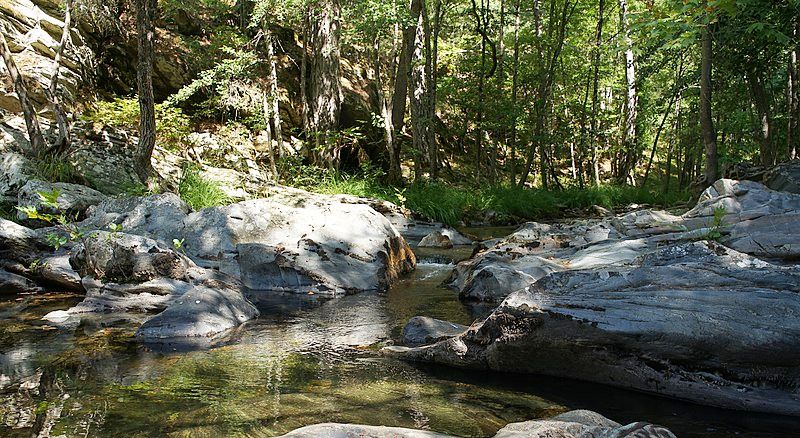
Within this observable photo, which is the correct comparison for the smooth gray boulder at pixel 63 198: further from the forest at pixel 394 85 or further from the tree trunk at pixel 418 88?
the tree trunk at pixel 418 88

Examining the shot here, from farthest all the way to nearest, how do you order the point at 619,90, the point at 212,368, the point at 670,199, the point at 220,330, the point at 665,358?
1. the point at 619,90
2. the point at 670,199
3. the point at 220,330
4. the point at 212,368
5. the point at 665,358

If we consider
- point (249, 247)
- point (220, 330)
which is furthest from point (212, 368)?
point (249, 247)

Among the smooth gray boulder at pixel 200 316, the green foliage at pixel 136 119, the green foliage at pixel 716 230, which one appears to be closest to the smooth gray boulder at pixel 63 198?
the green foliage at pixel 136 119

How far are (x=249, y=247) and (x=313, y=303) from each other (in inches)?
53.6

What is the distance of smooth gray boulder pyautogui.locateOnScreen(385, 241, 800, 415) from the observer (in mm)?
2816

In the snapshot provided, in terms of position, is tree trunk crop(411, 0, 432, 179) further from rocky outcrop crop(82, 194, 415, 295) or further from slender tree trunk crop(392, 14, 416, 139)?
rocky outcrop crop(82, 194, 415, 295)

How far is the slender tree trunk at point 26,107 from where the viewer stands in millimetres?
9391

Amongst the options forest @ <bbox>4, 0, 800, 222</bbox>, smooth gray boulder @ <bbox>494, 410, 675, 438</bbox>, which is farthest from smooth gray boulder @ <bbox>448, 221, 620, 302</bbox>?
smooth gray boulder @ <bbox>494, 410, 675, 438</bbox>

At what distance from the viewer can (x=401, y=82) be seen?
16.2m

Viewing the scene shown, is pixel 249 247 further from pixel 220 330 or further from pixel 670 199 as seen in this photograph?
pixel 670 199

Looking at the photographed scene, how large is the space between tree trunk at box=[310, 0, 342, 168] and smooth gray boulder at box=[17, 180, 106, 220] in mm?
6615

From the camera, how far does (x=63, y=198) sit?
849 cm

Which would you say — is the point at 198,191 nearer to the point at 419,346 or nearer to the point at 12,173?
the point at 12,173

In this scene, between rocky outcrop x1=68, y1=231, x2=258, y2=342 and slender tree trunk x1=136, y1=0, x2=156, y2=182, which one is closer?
rocky outcrop x1=68, y1=231, x2=258, y2=342
